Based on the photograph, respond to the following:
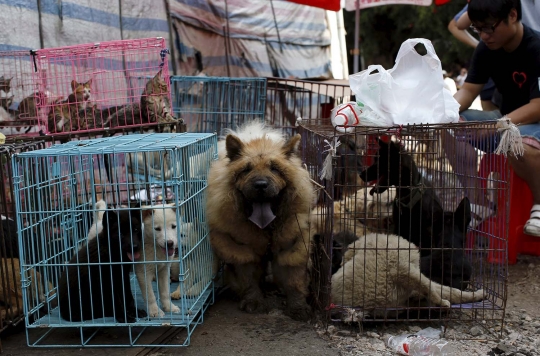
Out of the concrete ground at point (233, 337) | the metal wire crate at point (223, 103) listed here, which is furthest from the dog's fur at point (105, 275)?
the metal wire crate at point (223, 103)

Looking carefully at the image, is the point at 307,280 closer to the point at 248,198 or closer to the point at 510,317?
the point at 248,198

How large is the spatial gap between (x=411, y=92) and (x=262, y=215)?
4.42 feet

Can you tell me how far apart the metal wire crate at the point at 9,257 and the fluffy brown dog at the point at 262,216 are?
134 centimetres

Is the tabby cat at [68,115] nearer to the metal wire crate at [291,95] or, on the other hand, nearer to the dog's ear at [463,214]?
the metal wire crate at [291,95]

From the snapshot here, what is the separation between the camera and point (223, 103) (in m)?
7.18

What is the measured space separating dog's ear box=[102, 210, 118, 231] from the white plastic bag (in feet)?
6.12

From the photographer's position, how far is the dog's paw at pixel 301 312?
425 centimetres

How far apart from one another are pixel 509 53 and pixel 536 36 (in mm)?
270

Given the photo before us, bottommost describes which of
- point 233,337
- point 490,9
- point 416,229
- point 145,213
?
point 233,337

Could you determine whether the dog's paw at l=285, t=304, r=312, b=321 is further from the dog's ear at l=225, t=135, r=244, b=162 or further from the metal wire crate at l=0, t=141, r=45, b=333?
the metal wire crate at l=0, t=141, r=45, b=333

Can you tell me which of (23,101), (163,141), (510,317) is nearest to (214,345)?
(163,141)

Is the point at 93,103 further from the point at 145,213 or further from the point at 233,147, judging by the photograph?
the point at 145,213

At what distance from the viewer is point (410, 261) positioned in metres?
4.02

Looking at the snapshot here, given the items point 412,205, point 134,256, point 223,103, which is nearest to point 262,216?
point 134,256
